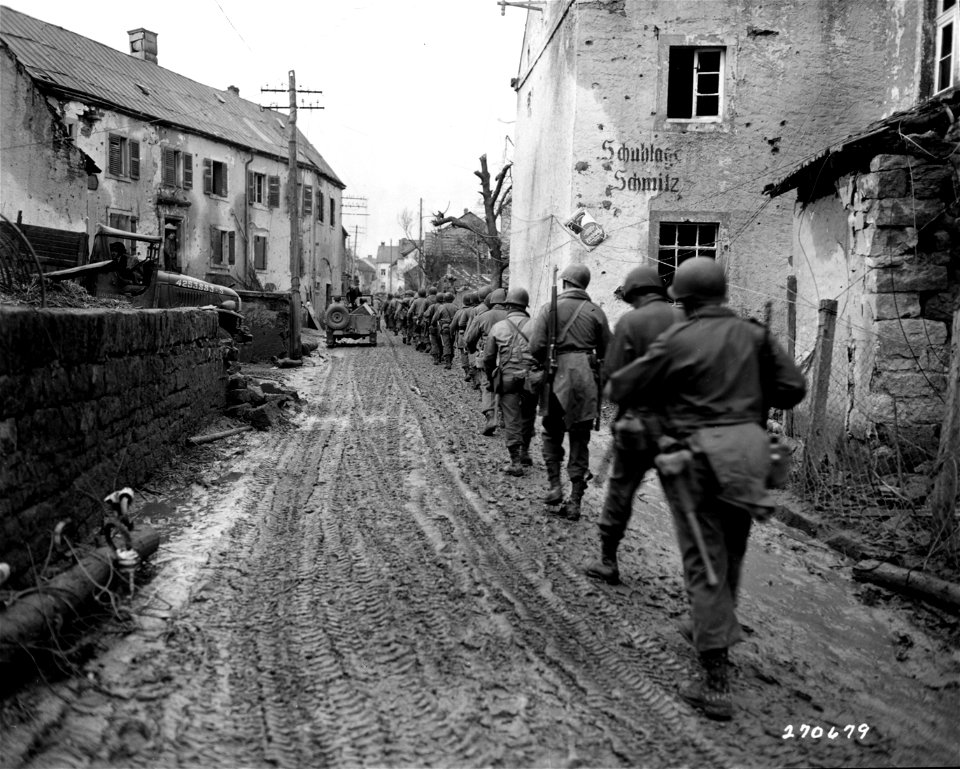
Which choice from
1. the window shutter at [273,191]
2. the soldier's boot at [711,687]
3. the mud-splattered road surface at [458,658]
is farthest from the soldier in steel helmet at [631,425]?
the window shutter at [273,191]

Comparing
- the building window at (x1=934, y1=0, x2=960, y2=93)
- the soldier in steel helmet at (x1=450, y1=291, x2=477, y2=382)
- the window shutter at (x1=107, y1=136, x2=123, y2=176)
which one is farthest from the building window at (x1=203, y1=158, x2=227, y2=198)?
the building window at (x1=934, y1=0, x2=960, y2=93)

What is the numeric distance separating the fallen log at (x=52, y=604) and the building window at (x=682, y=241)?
11.2 m

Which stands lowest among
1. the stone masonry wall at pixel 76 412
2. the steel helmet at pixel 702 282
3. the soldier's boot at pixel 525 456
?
the soldier's boot at pixel 525 456

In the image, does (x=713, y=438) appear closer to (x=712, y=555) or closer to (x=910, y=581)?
(x=712, y=555)

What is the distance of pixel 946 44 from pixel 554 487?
Answer: 920 cm

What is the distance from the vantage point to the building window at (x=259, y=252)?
38469 mm

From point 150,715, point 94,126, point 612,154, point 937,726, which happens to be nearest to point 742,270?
point 612,154

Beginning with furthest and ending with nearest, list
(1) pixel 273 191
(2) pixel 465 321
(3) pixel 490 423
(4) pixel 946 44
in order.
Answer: (1) pixel 273 191
(2) pixel 465 321
(4) pixel 946 44
(3) pixel 490 423

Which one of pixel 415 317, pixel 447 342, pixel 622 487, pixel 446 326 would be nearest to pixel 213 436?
pixel 622 487

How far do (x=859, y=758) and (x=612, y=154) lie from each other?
Result: 12.1 meters

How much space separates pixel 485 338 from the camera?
35.3ft

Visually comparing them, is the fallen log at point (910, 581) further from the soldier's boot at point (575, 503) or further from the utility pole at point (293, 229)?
the utility pole at point (293, 229)

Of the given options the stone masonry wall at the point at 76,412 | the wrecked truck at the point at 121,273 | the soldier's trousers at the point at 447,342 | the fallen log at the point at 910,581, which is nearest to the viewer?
the stone masonry wall at the point at 76,412

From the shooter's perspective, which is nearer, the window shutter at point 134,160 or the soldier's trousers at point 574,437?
the soldier's trousers at point 574,437
